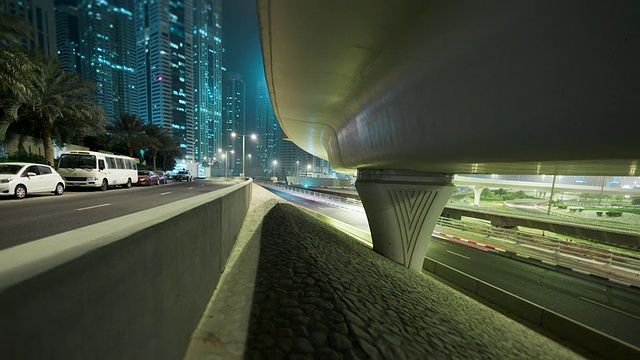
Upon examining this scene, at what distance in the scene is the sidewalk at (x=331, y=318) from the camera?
120 inches

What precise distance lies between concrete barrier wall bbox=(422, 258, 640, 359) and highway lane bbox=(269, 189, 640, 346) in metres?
1.59

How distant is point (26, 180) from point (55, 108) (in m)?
9.71

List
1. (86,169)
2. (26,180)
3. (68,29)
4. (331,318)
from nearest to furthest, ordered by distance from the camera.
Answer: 1. (331,318)
2. (26,180)
3. (86,169)
4. (68,29)

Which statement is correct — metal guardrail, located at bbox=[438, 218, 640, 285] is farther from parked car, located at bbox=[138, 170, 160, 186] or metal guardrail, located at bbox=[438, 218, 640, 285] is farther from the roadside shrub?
the roadside shrub

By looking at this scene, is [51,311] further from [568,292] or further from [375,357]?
[568,292]

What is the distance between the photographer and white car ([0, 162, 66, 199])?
11148mm

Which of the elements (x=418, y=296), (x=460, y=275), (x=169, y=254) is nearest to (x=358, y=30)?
(x=169, y=254)

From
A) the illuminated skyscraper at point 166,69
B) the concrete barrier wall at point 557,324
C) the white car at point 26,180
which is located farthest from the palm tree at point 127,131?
the illuminated skyscraper at point 166,69

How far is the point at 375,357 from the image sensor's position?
3014 millimetres

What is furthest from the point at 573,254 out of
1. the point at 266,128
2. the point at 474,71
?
the point at 266,128

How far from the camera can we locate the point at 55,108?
18219 mm

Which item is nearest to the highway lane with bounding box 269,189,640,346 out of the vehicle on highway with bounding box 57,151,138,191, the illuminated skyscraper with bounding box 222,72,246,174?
the vehicle on highway with bounding box 57,151,138,191

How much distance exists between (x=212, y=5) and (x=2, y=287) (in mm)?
238656

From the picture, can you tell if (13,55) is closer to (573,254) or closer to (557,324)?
(557,324)
